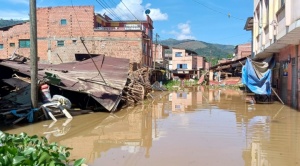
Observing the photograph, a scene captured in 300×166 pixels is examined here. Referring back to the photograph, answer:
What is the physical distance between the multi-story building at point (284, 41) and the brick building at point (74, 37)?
16.8 meters

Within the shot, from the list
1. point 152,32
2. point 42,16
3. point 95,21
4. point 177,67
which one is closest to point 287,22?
point 95,21

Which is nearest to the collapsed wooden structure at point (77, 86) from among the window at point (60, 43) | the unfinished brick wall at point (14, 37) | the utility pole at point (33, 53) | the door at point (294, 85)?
the utility pole at point (33, 53)

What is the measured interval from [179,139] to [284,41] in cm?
847

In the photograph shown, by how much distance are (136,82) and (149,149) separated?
12.3 meters

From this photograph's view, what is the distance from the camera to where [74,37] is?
35.6 m

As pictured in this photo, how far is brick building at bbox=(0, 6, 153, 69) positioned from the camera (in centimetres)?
3388

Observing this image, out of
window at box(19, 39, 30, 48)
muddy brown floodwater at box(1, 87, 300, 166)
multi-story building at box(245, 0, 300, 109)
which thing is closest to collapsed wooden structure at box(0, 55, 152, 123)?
muddy brown floodwater at box(1, 87, 300, 166)

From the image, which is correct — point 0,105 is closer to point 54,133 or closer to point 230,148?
point 54,133

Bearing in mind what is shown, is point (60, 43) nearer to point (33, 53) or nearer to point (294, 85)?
point (33, 53)

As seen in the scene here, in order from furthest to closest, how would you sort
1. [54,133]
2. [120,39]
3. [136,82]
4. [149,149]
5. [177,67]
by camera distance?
[177,67], [120,39], [136,82], [54,133], [149,149]

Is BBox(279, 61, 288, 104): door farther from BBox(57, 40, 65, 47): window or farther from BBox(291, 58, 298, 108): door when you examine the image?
BBox(57, 40, 65, 47): window

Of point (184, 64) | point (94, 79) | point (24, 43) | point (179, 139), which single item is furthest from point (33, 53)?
point (184, 64)

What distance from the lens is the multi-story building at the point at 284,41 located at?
11.3 meters

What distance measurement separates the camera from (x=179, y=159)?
6.16 m
